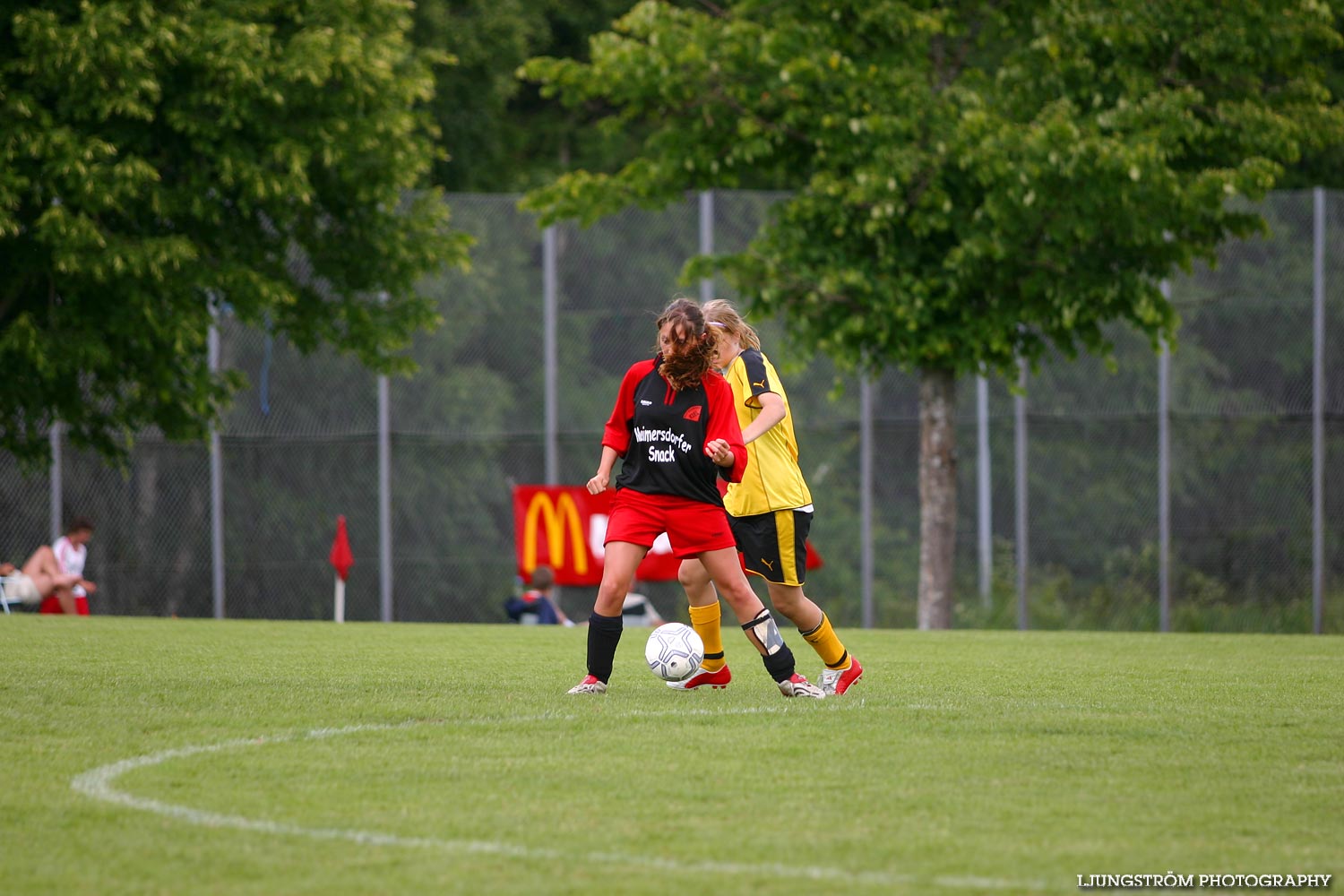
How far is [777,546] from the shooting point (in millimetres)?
7742

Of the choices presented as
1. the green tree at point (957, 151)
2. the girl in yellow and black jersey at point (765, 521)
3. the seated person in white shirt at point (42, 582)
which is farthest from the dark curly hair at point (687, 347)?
the seated person in white shirt at point (42, 582)

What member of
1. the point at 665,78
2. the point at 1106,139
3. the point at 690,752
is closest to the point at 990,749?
the point at 690,752

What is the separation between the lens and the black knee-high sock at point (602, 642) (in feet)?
24.5

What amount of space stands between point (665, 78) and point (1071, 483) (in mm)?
9208

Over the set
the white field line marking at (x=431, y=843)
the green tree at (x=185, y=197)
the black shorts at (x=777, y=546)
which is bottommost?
the white field line marking at (x=431, y=843)

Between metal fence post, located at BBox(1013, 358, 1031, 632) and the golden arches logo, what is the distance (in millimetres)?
5964

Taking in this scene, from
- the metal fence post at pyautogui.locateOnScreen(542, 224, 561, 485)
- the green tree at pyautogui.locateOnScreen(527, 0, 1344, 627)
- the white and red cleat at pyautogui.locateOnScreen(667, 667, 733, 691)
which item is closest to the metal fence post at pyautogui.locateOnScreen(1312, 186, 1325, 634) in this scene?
the green tree at pyautogui.locateOnScreen(527, 0, 1344, 627)

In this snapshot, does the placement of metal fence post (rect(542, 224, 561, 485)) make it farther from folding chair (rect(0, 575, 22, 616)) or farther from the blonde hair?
the blonde hair

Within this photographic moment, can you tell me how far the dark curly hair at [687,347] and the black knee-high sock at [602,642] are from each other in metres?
1.13

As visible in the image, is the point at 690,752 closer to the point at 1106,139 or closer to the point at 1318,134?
the point at 1106,139

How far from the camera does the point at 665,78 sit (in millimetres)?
16656

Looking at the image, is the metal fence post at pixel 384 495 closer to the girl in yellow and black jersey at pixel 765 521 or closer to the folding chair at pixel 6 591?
the folding chair at pixel 6 591

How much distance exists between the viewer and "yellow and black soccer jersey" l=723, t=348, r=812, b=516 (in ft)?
25.5

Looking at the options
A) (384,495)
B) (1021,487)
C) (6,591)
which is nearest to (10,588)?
(6,591)
